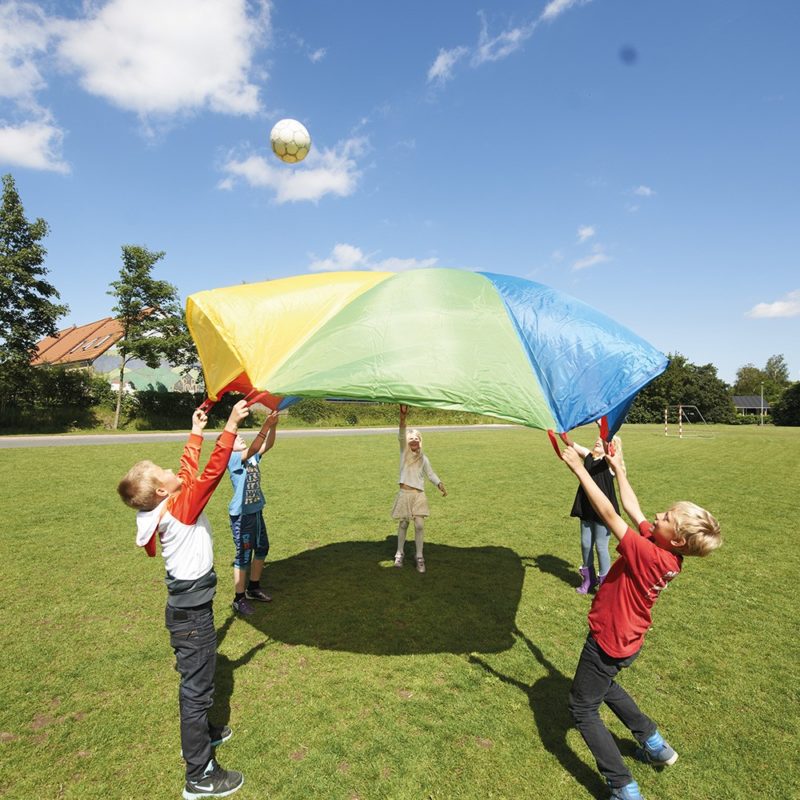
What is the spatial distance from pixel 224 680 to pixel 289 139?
731 centimetres

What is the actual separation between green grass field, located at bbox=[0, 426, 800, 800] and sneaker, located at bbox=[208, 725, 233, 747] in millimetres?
80

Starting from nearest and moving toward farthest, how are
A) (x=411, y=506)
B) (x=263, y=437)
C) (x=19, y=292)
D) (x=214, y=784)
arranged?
(x=214, y=784) < (x=263, y=437) < (x=411, y=506) < (x=19, y=292)

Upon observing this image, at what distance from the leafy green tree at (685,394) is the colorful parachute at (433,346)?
66.1 metres

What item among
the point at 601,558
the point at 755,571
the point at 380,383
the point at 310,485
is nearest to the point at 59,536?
the point at 310,485

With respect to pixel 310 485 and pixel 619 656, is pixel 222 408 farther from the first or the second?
pixel 619 656

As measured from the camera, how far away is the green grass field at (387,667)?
147 inches

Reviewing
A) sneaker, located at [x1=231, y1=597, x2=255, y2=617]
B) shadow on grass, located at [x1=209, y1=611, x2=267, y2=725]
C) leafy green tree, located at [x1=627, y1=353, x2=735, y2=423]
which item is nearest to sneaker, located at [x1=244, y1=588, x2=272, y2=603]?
sneaker, located at [x1=231, y1=597, x2=255, y2=617]

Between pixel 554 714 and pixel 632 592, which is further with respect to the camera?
pixel 554 714

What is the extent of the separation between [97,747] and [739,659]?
609 centimetres

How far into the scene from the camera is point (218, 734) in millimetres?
4004

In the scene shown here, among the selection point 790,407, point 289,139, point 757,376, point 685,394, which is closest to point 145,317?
point 289,139

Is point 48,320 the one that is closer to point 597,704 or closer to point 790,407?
point 597,704

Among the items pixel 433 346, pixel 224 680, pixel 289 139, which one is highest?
pixel 289 139

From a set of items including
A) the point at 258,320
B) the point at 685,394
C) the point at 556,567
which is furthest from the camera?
the point at 685,394
